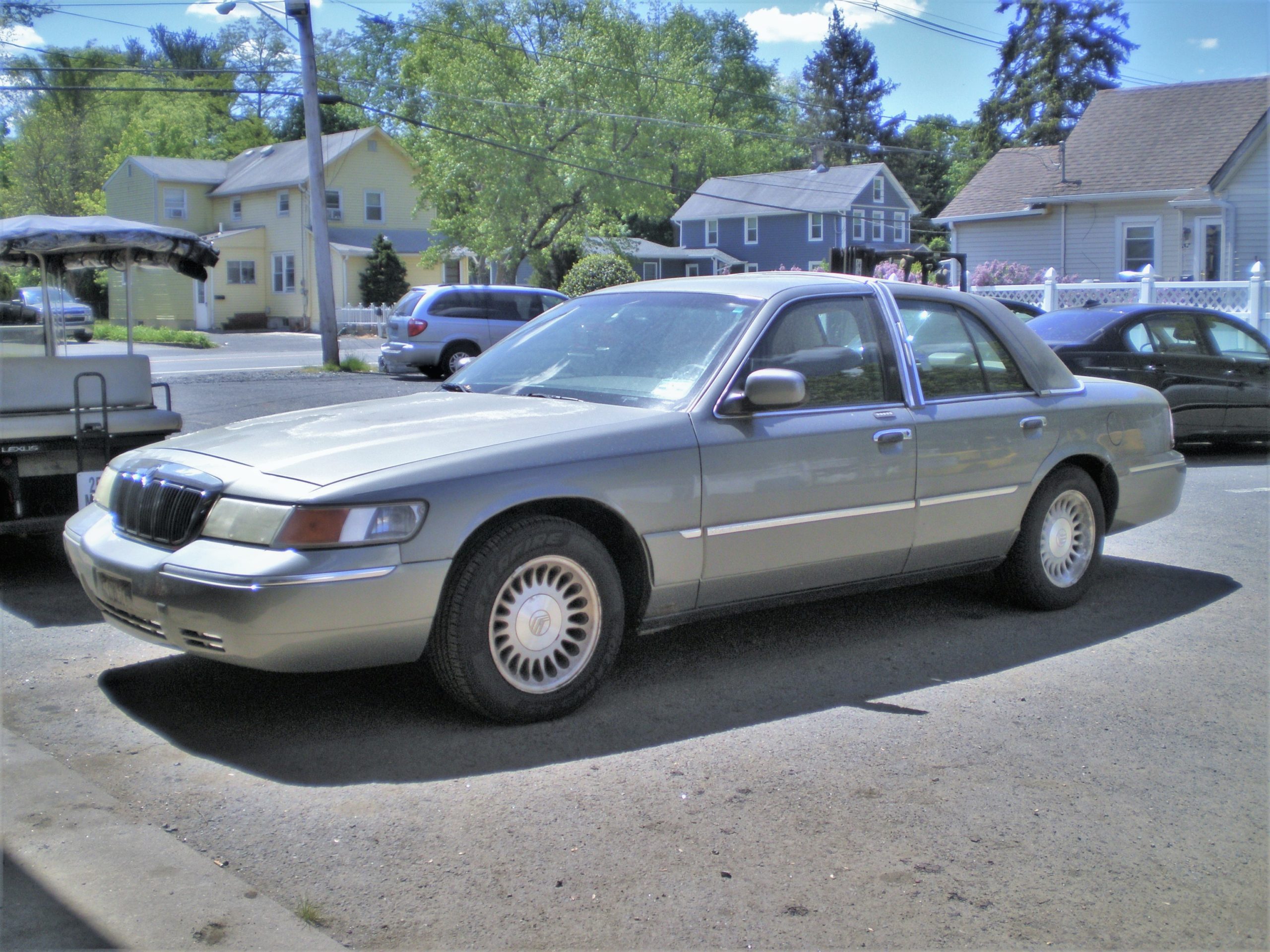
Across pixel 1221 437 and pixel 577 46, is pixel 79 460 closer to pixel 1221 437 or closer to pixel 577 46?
pixel 1221 437

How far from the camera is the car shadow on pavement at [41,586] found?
6082 millimetres

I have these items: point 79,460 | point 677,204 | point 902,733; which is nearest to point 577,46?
point 677,204

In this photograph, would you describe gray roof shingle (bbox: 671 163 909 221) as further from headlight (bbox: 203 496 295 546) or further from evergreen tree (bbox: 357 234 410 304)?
headlight (bbox: 203 496 295 546)

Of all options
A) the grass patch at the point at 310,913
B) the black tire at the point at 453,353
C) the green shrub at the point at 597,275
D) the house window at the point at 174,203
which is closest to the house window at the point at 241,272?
the house window at the point at 174,203

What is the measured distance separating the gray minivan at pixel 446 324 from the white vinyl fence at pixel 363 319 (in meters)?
20.6

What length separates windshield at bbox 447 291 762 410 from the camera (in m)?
5.12

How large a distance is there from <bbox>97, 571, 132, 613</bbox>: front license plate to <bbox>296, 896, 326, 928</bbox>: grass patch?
5.39 feet

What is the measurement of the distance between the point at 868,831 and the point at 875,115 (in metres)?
81.2

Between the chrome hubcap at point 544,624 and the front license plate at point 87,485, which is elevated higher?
the front license plate at point 87,485

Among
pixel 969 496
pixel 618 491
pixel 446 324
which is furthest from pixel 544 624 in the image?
pixel 446 324

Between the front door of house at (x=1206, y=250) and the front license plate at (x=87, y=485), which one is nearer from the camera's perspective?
the front license plate at (x=87, y=485)

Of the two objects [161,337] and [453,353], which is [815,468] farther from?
[161,337]

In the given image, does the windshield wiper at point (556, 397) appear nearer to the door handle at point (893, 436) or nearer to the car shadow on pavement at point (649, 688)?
the car shadow on pavement at point (649, 688)

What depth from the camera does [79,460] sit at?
6.84 metres
